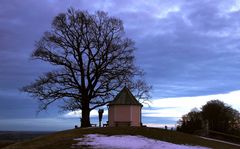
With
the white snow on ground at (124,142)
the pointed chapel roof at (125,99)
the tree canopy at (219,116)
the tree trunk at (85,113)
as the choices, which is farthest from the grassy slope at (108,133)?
the tree canopy at (219,116)

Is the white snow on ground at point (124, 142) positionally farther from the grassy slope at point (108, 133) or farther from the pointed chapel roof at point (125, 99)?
the pointed chapel roof at point (125, 99)

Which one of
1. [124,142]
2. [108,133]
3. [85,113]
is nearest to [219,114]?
[85,113]

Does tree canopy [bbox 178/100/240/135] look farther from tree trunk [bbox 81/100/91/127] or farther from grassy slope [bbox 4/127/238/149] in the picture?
grassy slope [bbox 4/127/238/149]

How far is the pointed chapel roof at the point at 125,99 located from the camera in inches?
1822

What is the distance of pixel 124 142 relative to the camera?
101 feet

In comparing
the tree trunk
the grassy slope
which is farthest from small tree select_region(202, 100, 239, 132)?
the grassy slope

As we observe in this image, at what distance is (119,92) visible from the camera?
48562 millimetres

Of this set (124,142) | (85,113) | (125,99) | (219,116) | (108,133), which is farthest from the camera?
(219,116)

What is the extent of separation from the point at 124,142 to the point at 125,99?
1604cm

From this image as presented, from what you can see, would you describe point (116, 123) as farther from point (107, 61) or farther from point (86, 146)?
point (86, 146)

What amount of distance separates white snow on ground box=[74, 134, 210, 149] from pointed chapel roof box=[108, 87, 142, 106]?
514 inches

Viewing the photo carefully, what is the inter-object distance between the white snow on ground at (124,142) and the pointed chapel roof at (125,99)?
42.8 ft

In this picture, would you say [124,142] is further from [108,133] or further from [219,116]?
[219,116]

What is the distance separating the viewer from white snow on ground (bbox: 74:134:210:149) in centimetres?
2954
